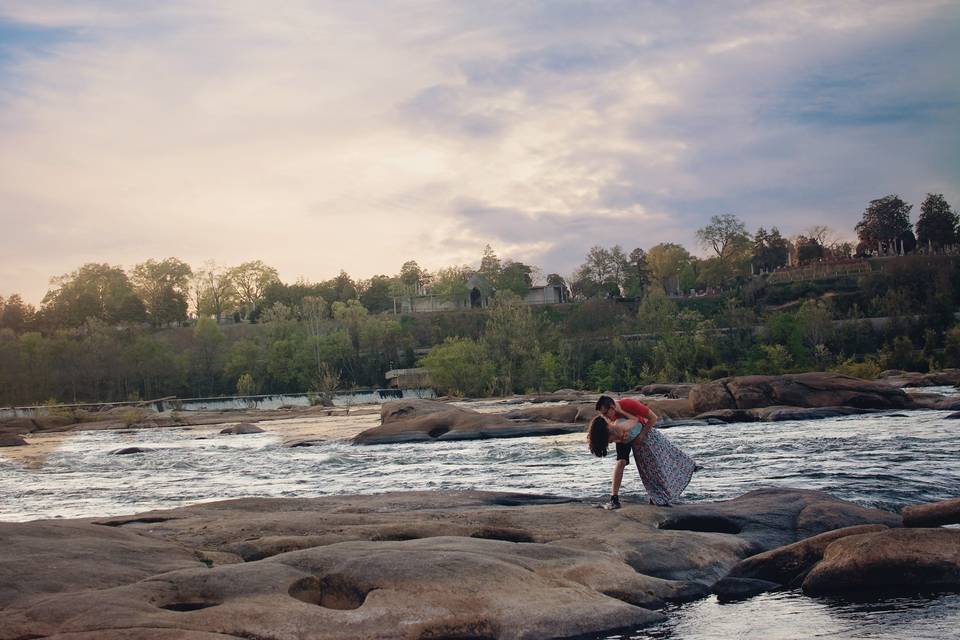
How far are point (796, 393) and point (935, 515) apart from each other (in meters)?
26.9

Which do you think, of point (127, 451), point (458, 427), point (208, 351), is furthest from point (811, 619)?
point (208, 351)

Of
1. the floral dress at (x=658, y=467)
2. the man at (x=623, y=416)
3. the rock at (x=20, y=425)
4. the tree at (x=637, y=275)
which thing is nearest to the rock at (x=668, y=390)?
the rock at (x=20, y=425)

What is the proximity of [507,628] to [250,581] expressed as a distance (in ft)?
8.09

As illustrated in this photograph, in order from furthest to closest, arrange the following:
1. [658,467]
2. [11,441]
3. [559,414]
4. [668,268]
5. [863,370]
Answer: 1. [668,268]
2. [863,370]
3. [11,441]
4. [559,414]
5. [658,467]

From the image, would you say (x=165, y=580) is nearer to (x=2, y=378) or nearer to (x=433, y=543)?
(x=433, y=543)

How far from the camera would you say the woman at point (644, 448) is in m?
14.1

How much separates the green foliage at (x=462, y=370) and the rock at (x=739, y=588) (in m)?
66.0

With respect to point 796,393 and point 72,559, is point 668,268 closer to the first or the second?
point 796,393

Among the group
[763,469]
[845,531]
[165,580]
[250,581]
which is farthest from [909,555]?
[763,469]

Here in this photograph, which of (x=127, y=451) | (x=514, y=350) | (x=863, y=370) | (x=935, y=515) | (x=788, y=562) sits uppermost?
(x=514, y=350)

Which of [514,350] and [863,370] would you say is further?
[514,350]

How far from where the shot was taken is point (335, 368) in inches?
4186

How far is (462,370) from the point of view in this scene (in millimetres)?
77812

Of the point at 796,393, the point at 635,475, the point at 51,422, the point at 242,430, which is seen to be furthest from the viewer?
the point at 51,422
